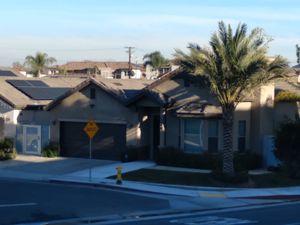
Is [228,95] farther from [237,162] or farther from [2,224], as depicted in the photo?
[2,224]

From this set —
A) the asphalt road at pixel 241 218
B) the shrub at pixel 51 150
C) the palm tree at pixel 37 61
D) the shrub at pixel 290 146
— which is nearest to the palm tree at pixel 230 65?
the shrub at pixel 290 146

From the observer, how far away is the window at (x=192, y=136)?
32.3 metres

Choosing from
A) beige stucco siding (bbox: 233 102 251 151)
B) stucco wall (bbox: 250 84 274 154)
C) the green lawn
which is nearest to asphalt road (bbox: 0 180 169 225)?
the green lawn

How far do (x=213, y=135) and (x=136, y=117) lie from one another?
14.4ft

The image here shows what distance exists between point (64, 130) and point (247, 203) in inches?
619

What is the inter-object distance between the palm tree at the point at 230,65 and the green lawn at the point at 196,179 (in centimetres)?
91

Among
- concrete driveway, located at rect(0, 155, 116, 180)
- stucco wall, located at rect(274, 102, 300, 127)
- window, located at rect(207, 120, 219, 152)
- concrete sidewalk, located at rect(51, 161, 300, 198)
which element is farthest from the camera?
stucco wall, located at rect(274, 102, 300, 127)

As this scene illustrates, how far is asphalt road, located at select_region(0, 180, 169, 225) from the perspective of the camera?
19281mm

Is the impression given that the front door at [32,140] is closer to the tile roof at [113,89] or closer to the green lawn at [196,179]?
the tile roof at [113,89]

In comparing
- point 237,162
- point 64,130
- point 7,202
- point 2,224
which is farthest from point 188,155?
point 2,224

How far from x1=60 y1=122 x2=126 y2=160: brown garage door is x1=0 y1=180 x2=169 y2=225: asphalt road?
8161 mm

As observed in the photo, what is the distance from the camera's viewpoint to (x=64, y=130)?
Result: 36.9 metres

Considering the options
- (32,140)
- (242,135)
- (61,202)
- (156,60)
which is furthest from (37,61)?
(61,202)

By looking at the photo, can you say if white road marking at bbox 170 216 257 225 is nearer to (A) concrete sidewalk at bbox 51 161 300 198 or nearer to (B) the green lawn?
(A) concrete sidewalk at bbox 51 161 300 198
